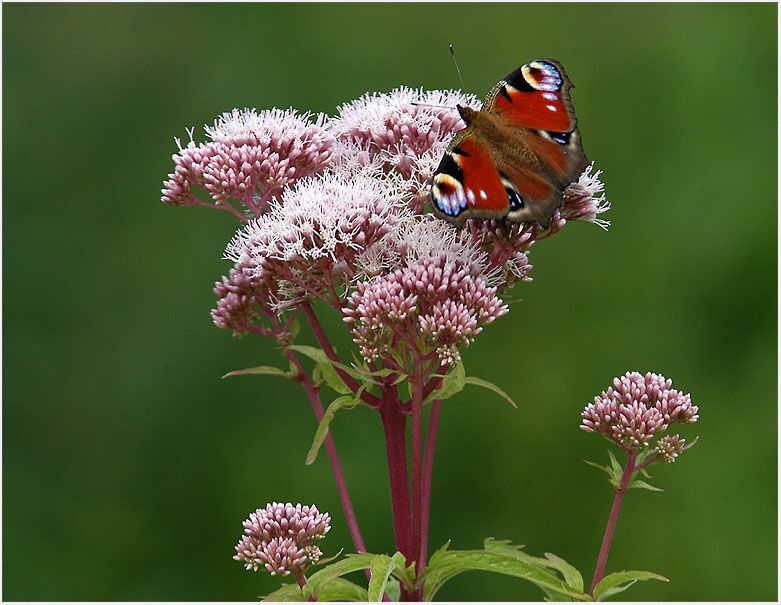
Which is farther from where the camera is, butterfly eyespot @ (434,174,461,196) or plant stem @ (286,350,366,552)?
plant stem @ (286,350,366,552)

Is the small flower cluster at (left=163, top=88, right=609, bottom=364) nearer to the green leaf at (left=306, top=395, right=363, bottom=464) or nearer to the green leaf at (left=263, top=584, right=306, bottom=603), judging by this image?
the green leaf at (left=306, top=395, right=363, bottom=464)

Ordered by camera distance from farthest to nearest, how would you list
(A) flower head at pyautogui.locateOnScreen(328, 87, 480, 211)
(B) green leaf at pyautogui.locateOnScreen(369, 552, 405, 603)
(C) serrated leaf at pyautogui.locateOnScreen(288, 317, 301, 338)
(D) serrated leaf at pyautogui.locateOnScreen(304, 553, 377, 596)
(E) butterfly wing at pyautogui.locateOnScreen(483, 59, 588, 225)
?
(C) serrated leaf at pyautogui.locateOnScreen(288, 317, 301, 338) < (A) flower head at pyautogui.locateOnScreen(328, 87, 480, 211) < (E) butterfly wing at pyautogui.locateOnScreen(483, 59, 588, 225) < (D) serrated leaf at pyautogui.locateOnScreen(304, 553, 377, 596) < (B) green leaf at pyautogui.locateOnScreen(369, 552, 405, 603)

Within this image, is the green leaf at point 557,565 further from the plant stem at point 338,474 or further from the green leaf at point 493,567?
the plant stem at point 338,474

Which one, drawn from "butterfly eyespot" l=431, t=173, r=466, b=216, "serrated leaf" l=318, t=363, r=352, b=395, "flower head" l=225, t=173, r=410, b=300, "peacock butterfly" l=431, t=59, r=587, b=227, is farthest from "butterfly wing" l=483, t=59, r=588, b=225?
"serrated leaf" l=318, t=363, r=352, b=395

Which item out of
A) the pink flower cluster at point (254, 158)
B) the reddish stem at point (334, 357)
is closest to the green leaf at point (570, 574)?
the reddish stem at point (334, 357)

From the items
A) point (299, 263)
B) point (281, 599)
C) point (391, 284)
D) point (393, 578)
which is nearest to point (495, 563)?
point (393, 578)

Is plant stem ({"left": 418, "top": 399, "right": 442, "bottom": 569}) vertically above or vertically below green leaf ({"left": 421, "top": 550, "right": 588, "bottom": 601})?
above
